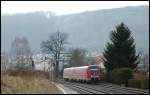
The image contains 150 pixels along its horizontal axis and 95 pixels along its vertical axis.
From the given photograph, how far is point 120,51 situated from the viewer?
68.6 meters

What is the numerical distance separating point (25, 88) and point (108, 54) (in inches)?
1495

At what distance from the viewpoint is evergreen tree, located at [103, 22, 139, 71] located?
68375 mm

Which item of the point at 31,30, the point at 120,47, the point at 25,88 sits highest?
the point at 31,30

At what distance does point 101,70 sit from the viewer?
71.9m

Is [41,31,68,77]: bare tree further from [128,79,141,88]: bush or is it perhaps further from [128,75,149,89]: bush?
[128,75,149,89]: bush

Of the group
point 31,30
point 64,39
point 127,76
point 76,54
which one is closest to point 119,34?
point 127,76

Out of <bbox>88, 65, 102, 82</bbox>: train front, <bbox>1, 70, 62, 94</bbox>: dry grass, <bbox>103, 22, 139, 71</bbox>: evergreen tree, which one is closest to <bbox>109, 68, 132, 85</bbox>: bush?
<bbox>103, 22, 139, 71</bbox>: evergreen tree

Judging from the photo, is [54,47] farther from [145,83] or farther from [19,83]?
[19,83]

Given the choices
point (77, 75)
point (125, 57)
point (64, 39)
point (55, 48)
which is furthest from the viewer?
point (64, 39)

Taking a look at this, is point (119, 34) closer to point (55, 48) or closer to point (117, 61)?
point (117, 61)

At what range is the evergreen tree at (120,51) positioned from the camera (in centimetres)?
6838

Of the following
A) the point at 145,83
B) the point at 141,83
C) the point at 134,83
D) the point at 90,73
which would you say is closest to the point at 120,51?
the point at 90,73

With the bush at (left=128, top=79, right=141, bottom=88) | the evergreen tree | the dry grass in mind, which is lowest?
the bush at (left=128, top=79, right=141, bottom=88)

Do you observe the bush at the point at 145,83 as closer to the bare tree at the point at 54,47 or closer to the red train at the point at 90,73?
the red train at the point at 90,73
